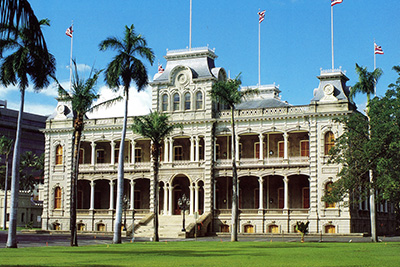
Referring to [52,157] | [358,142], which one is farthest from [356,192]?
[52,157]

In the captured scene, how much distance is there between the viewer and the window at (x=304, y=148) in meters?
57.6

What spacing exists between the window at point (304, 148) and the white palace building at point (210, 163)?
0.09 metres

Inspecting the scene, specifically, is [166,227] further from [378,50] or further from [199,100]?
[378,50]

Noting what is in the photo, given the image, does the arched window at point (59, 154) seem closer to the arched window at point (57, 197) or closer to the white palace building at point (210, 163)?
the white palace building at point (210, 163)

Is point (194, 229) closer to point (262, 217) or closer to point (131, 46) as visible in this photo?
point (262, 217)

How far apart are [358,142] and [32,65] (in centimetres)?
2392

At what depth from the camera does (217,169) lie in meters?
59.7

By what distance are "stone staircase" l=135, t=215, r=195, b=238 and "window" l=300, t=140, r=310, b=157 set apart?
473 inches

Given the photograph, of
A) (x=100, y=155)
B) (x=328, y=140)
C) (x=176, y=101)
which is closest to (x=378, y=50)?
(x=328, y=140)

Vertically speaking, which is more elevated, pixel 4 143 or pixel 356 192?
pixel 4 143

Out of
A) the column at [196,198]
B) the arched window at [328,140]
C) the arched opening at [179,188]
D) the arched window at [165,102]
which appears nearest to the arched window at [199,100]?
the arched window at [165,102]

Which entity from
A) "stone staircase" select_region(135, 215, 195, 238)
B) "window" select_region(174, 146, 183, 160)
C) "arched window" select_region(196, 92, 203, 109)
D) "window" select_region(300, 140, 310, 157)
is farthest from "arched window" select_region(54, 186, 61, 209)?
"window" select_region(300, 140, 310, 157)

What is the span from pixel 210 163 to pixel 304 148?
355 inches

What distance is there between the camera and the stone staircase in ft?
184
